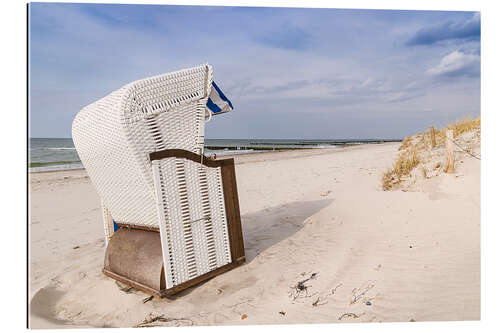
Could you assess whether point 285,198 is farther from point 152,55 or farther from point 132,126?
point 132,126

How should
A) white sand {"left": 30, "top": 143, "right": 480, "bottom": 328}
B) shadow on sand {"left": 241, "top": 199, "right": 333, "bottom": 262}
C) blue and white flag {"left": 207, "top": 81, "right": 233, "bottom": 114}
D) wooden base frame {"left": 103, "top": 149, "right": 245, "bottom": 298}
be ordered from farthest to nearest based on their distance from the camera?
shadow on sand {"left": 241, "top": 199, "right": 333, "bottom": 262}, blue and white flag {"left": 207, "top": 81, "right": 233, "bottom": 114}, wooden base frame {"left": 103, "top": 149, "right": 245, "bottom": 298}, white sand {"left": 30, "top": 143, "right": 480, "bottom": 328}

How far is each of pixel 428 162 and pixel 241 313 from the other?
699 centimetres

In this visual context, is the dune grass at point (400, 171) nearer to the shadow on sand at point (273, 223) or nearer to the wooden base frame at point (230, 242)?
the shadow on sand at point (273, 223)

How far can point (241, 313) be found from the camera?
330 centimetres

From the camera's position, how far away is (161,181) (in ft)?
11.2

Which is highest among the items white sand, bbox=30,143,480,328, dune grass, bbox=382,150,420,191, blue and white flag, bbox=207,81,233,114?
blue and white flag, bbox=207,81,233,114

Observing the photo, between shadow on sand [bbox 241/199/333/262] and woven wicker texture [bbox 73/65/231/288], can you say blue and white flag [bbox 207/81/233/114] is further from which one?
shadow on sand [bbox 241/199/333/262]

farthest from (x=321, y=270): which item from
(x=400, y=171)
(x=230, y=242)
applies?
(x=400, y=171)

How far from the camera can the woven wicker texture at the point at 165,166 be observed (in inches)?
129

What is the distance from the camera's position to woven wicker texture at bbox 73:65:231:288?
10.8ft

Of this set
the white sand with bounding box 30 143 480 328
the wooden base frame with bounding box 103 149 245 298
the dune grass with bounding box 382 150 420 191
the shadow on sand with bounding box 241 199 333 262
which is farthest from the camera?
the dune grass with bounding box 382 150 420 191

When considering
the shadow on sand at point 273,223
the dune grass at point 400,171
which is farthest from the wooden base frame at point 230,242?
the dune grass at point 400,171

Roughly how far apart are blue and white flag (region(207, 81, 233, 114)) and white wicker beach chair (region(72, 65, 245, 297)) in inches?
7.2

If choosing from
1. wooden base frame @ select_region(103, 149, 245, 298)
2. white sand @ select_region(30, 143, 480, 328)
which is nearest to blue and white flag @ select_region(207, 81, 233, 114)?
wooden base frame @ select_region(103, 149, 245, 298)
